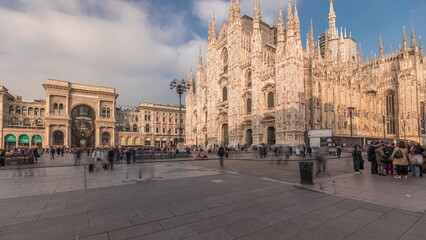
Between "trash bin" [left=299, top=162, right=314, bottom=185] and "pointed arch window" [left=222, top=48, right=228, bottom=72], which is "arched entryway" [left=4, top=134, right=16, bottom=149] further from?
"trash bin" [left=299, top=162, right=314, bottom=185]

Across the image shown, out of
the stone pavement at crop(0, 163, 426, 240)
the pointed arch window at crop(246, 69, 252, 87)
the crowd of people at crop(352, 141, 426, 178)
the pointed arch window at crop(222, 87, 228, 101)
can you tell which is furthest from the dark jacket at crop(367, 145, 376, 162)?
the pointed arch window at crop(222, 87, 228, 101)

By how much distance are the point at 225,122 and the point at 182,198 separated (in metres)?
36.7

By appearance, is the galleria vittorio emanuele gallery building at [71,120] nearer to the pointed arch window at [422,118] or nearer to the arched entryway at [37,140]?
the arched entryway at [37,140]

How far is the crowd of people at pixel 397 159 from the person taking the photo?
8912 millimetres

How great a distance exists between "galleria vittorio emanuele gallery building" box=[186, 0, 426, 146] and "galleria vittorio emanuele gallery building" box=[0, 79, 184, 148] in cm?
1894

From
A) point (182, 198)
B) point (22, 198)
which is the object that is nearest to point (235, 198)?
point (182, 198)

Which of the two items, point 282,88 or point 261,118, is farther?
point 261,118

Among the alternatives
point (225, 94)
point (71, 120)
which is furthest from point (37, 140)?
point (225, 94)

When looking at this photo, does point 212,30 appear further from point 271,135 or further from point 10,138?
Result: point 10,138

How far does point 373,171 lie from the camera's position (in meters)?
10.0

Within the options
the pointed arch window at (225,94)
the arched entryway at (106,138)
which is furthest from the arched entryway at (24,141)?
the pointed arch window at (225,94)

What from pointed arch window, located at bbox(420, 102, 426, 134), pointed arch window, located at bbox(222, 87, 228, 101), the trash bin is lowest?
the trash bin

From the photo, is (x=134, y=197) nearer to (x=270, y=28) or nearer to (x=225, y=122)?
(x=225, y=122)

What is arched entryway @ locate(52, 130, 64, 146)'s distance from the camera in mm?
49134
